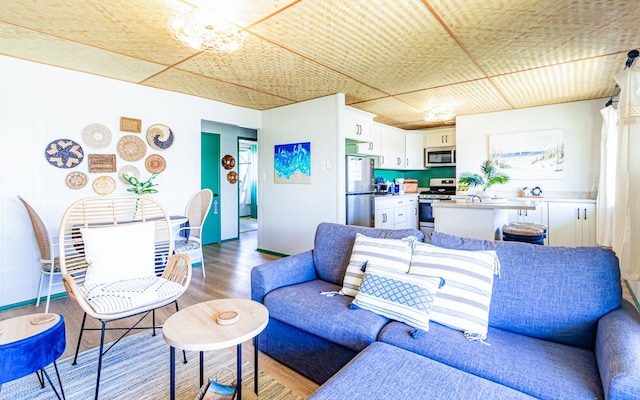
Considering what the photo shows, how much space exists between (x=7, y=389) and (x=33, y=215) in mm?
1577

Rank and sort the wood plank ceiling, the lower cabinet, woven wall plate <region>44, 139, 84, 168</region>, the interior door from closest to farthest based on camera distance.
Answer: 1. the wood plank ceiling
2. woven wall plate <region>44, 139, 84, 168</region>
3. the lower cabinet
4. the interior door

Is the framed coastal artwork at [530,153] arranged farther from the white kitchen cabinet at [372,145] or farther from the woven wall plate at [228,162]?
the woven wall plate at [228,162]

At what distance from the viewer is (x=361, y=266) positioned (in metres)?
2.04

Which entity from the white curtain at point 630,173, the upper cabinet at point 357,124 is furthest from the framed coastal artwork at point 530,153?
the white curtain at point 630,173

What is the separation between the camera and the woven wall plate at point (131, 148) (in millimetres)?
3703

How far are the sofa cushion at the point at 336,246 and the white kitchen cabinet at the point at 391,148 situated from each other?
372 cm

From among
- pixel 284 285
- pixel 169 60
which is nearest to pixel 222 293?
pixel 284 285

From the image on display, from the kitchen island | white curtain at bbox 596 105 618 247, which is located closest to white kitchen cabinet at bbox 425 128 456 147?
white curtain at bbox 596 105 618 247

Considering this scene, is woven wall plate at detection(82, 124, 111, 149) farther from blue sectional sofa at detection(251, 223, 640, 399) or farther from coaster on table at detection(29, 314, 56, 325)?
blue sectional sofa at detection(251, 223, 640, 399)

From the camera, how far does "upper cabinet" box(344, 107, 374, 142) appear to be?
15.6 ft

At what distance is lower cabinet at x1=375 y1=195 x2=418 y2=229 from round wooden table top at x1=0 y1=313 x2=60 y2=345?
427cm

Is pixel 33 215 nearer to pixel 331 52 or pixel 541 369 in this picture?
pixel 331 52

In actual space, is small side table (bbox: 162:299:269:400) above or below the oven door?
below

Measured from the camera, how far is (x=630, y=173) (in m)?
2.03
